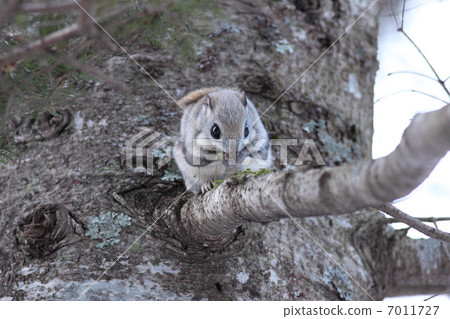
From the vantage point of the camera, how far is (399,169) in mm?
983

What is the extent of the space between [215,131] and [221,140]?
4.0 inches

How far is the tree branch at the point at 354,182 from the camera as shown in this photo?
95 centimetres

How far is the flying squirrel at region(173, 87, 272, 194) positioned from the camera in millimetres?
2568

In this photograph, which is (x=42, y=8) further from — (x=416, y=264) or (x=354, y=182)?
(x=416, y=264)

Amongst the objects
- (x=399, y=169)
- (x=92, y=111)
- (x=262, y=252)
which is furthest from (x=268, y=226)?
(x=399, y=169)

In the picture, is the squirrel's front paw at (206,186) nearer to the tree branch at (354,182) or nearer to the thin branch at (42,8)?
the tree branch at (354,182)

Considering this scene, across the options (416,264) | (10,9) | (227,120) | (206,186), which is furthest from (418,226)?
(10,9)

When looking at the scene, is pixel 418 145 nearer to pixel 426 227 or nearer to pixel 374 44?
pixel 426 227

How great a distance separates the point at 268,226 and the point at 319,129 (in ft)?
2.62

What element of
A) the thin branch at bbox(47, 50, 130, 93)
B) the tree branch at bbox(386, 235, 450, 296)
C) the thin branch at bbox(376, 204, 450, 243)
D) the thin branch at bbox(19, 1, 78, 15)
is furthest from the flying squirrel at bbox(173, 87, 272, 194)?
the thin branch at bbox(19, 1, 78, 15)

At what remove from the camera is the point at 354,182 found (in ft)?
3.45

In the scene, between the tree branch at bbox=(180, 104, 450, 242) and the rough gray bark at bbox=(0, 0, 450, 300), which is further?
the rough gray bark at bbox=(0, 0, 450, 300)

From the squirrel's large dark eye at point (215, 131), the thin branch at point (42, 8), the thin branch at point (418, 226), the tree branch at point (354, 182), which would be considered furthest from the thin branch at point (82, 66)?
the squirrel's large dark eye at point (215, 131)

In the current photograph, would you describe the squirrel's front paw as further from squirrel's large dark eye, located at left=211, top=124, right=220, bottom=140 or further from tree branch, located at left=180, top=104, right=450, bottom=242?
tree branch, located at left=180, top=104, right=450, bottom=242
